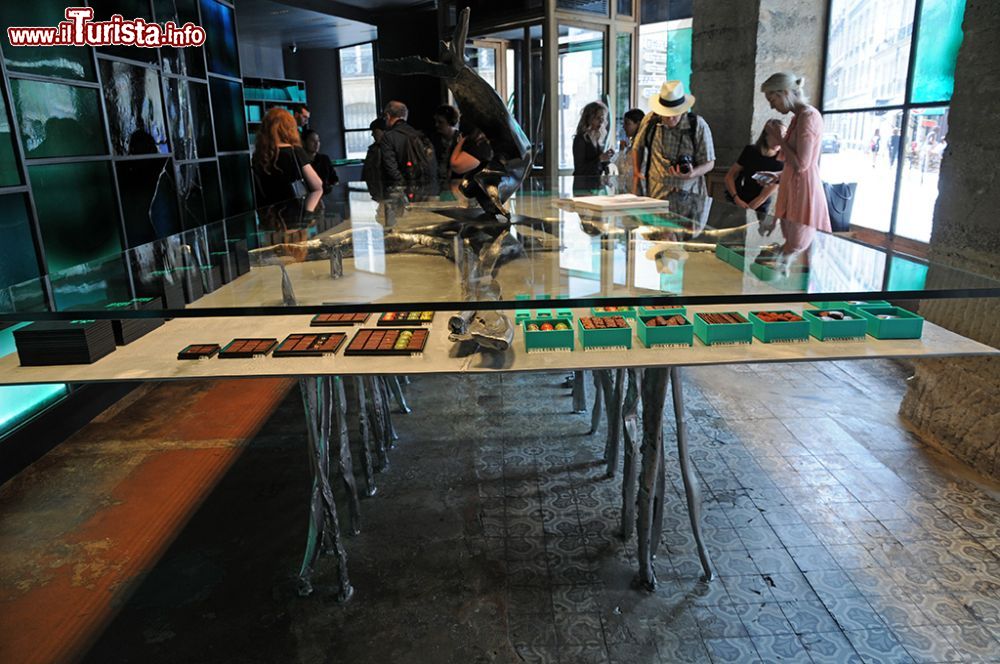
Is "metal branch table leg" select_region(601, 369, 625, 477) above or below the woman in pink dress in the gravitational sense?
below

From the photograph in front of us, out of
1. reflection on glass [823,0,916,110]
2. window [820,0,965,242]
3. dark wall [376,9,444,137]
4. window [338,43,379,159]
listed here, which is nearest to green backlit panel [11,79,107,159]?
window [820,0,965,242]

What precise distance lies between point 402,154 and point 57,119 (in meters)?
1.89

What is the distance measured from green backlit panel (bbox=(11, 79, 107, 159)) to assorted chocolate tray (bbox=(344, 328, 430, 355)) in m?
2.25

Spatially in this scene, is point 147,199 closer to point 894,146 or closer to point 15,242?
point 15,242

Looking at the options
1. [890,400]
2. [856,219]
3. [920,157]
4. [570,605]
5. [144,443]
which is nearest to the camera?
[570,605]

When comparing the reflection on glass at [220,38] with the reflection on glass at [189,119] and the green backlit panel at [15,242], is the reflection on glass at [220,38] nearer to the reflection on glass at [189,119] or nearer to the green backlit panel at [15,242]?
the reflection on glass at [189,119]

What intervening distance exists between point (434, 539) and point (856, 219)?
14.9ft

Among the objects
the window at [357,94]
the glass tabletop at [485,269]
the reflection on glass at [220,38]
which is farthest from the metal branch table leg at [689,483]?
the window at [357,94]

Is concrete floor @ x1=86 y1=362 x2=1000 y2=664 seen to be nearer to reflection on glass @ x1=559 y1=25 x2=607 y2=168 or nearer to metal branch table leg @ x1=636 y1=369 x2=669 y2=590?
metal branch table leg @ x1=636 y1=369 x2=669 y2=590

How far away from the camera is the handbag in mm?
5090

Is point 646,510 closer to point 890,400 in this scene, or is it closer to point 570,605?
point 570,605

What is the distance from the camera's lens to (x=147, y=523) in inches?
102

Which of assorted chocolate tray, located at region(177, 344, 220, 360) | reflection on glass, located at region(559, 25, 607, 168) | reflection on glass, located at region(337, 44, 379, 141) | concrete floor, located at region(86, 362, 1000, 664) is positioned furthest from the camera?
reflection on glass, located at region(337, 44, 379, 141)

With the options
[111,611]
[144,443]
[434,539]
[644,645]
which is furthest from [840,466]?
[144,443]
